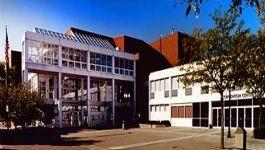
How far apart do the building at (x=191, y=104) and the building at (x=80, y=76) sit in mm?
4578

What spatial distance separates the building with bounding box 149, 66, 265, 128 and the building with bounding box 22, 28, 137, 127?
4578 mm

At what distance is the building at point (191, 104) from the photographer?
3612 cm

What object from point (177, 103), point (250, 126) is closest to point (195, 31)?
point (250, 126)

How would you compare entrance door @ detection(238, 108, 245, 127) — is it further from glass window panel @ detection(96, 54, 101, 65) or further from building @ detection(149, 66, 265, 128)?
glass window panel @ detection(96, 54, 101, 65)

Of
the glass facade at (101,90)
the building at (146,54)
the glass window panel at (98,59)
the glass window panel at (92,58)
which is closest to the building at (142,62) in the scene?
the building at (146,54)

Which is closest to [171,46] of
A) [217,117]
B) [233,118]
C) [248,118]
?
[217,117]

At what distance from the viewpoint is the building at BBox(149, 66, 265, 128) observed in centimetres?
3612

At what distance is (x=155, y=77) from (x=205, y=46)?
28.1 m

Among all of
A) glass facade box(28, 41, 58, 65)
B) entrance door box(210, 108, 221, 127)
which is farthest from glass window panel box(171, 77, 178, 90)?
glass facade box(28, 41, 58, 65)

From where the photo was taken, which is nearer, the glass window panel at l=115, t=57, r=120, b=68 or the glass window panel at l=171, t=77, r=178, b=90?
the glass window panel at l=171, t=77, r=178, b=90

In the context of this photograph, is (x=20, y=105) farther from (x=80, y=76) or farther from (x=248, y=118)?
(x=248, y=118)

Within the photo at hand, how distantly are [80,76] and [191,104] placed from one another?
14.0 metres

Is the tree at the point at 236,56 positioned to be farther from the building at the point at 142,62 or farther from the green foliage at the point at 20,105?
the building at the point at 142,62

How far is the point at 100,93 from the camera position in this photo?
54250 mm
